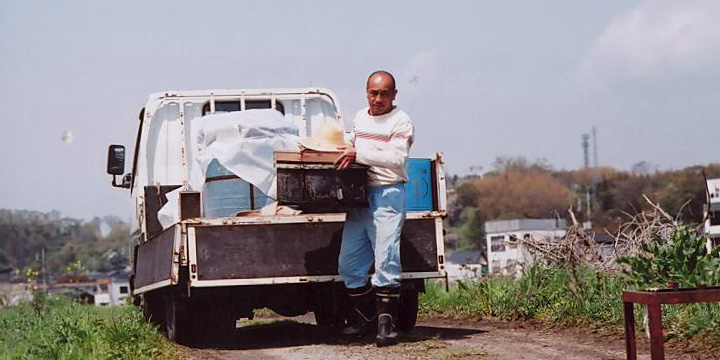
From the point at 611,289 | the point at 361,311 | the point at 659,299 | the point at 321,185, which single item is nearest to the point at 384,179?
the point at 321,185

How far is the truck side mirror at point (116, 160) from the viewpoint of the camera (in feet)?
40.2

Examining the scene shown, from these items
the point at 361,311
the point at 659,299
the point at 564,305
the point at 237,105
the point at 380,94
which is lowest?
the point at 564,305

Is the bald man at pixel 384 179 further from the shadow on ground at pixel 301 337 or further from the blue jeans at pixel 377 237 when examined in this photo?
the shadow on ground at pixel 301 337

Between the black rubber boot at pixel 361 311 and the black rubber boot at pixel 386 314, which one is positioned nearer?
the black rubber boot at pixel 386 314

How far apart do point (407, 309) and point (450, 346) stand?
51.7 inches

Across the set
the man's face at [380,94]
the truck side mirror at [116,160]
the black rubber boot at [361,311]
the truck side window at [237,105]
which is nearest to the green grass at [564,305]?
the black rubber boot at [361,311]

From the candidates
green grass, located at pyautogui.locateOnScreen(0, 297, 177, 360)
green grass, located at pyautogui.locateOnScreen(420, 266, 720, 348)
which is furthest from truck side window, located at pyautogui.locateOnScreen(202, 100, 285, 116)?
green grass, located at pyautogui.locateOnScreen(420, 266, 720, 348)

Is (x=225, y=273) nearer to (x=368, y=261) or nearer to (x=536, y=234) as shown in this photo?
(x=368, y=261)

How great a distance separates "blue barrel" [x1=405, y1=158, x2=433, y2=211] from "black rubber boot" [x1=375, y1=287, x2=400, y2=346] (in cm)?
140

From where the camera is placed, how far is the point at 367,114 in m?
7.86

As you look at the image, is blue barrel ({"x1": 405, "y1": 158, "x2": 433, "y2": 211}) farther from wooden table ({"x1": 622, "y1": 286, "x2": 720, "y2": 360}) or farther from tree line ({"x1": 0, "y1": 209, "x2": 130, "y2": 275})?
tree line ({"x1": 0, "y1": 209, "x2": 130, "y2": 275})

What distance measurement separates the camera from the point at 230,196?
8.55 metres

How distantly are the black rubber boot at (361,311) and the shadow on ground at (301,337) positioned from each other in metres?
0.10

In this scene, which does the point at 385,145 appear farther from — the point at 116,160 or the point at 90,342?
the point at 116,160
